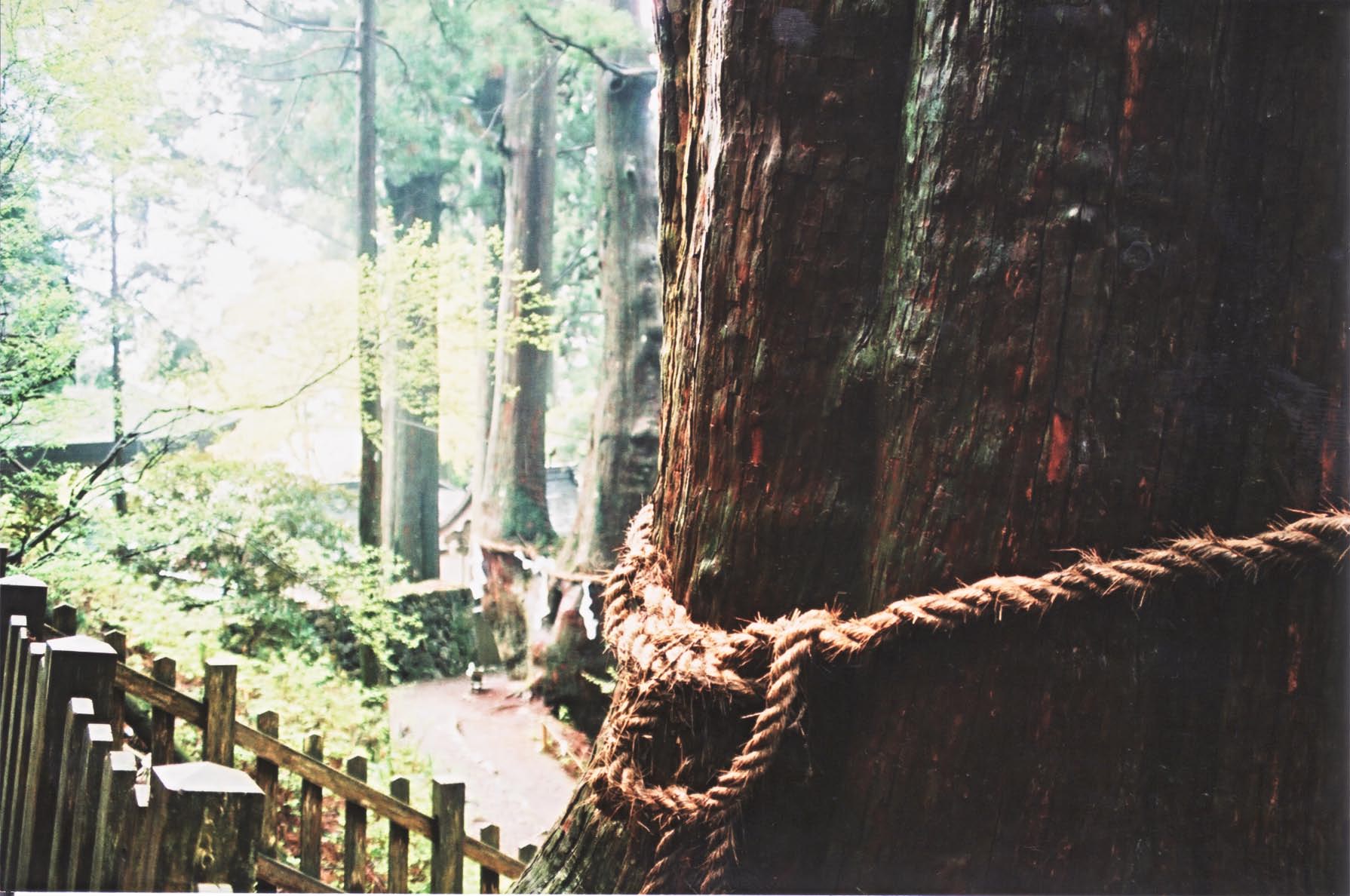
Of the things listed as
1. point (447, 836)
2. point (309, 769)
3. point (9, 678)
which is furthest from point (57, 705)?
point (447, 836)

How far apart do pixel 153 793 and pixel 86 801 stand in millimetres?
296

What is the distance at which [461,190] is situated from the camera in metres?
2.74

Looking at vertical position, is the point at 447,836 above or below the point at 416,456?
below

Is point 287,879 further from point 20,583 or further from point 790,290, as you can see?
point 790,290

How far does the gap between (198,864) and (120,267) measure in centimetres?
123

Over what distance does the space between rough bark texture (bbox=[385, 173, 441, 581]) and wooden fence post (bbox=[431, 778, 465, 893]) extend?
109 cm

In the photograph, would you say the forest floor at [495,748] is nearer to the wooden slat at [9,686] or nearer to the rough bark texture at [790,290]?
the wooden slat at [9,686]

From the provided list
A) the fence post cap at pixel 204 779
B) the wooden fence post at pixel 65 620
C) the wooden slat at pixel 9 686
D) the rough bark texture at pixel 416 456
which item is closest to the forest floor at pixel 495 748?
the rough bark texture at pixel 416 456

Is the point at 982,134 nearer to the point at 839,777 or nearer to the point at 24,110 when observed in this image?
→ the point at 839,777

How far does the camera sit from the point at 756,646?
2.65 ft

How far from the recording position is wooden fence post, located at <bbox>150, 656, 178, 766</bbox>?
1.57 metres

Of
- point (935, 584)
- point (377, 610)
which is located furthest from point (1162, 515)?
point (377, 610)

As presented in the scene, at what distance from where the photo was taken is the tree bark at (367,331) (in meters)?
2.23

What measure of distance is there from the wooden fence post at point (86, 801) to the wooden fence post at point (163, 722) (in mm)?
573
